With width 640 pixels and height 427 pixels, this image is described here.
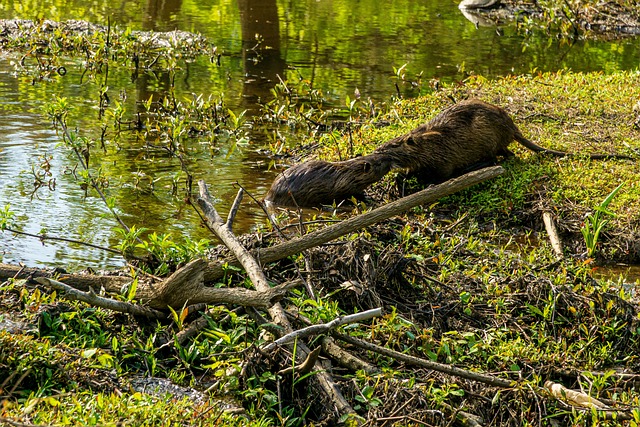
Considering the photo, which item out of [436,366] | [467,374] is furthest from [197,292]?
[467,374]

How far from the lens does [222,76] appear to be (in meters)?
10.4

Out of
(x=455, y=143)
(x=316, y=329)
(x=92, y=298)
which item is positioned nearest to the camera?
(x=316, y=329)

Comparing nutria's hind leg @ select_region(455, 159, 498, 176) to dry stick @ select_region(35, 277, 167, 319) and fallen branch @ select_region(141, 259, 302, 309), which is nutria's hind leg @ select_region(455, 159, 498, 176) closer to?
fallen branch @ select_region(141, 259, 302, 309)

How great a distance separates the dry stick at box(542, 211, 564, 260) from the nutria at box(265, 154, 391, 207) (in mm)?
1210

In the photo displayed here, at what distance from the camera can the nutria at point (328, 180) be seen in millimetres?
6324

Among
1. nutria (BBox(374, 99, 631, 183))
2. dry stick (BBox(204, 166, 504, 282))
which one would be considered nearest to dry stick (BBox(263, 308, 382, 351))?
dry stick (BBox(204, 166, 504, 282))

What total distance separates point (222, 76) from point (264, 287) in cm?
682

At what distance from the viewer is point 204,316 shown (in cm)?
400

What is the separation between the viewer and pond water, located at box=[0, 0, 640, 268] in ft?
19.6

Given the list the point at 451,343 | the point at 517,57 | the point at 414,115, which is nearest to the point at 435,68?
the point at 517,57

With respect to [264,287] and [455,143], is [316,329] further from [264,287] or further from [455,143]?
[455,143]

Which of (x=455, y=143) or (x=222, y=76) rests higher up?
(x=455, y=143)

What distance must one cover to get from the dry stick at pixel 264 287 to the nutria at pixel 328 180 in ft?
4.89

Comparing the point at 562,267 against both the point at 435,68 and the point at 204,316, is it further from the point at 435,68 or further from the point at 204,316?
the point at 435,68
